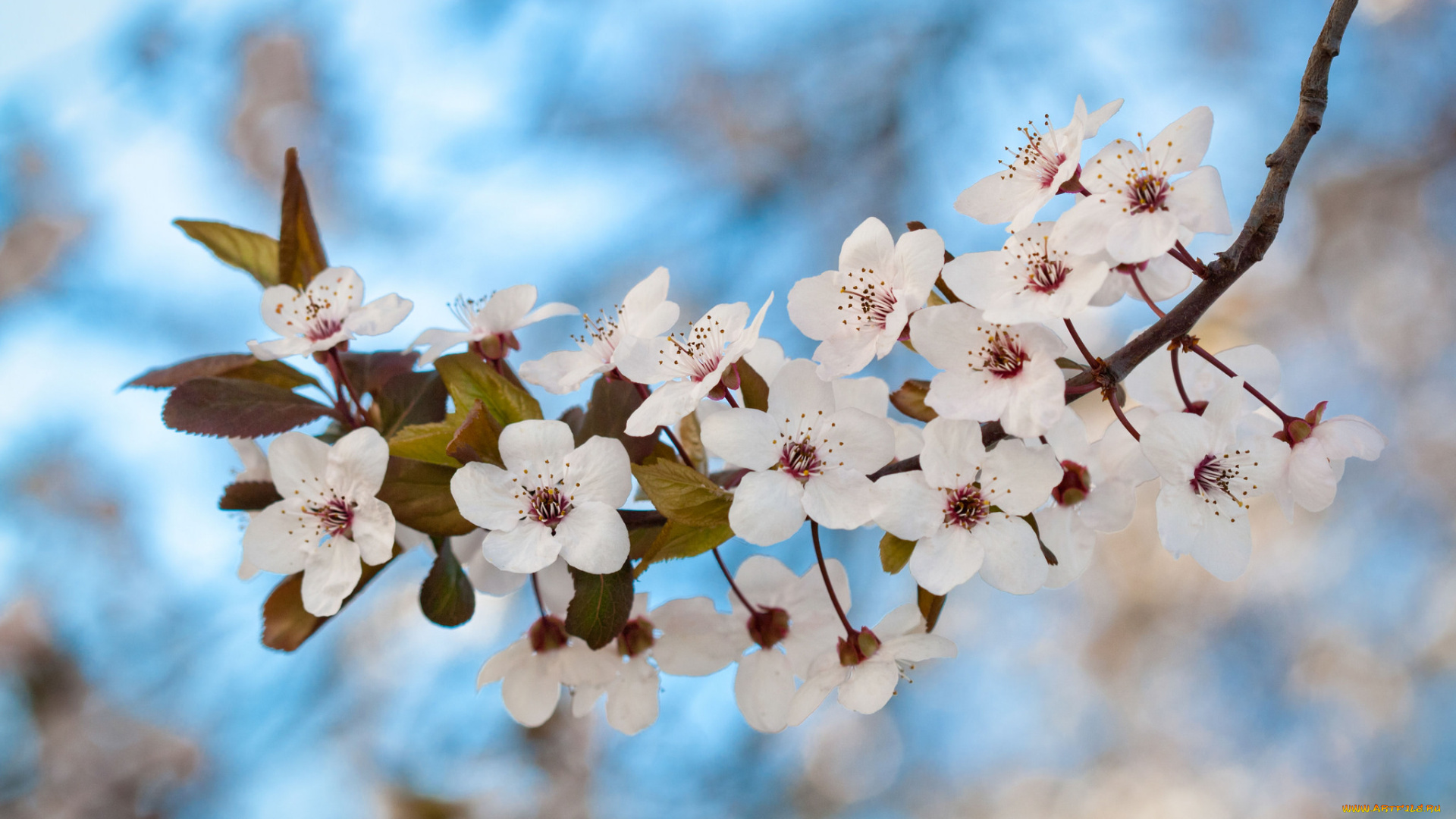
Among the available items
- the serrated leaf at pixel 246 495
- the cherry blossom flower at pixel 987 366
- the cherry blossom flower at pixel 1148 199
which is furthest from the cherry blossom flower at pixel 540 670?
the cherry blossom flower at pixel 1148 199

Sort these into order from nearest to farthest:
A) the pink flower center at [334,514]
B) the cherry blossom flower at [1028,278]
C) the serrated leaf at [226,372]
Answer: the cherry blossom flower at [1028,278], the pink flower center at [334,514], the serrated leaf at [226,372]

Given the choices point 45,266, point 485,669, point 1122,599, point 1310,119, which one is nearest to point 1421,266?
point 1122,599

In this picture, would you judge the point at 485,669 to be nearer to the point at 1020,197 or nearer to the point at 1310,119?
the point at 1020,197

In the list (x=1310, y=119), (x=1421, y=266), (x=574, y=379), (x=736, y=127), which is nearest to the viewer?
(x=1310, y=119)

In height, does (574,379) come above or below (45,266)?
below

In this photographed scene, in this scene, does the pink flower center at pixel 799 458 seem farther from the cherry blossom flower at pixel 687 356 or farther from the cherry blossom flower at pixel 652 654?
the cherry blossom flower at pixel 652 654
